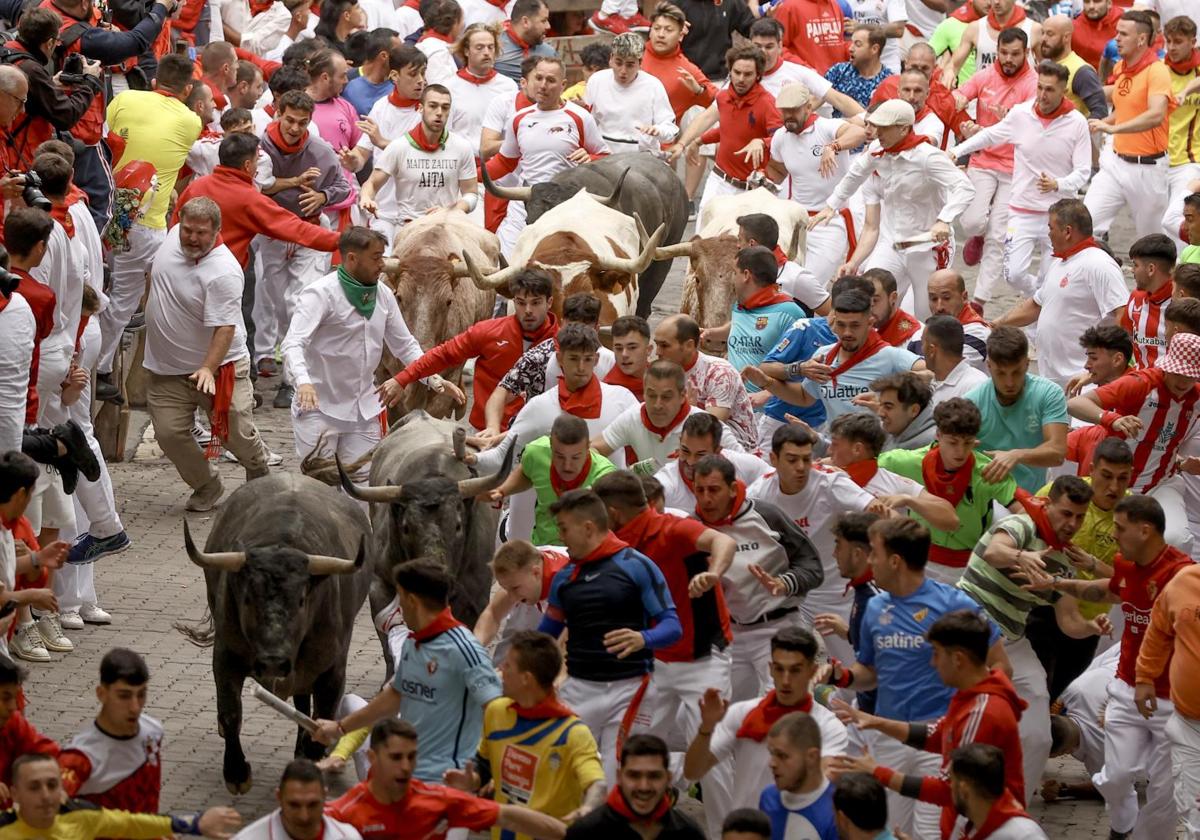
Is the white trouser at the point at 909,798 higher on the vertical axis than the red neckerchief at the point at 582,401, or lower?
lower

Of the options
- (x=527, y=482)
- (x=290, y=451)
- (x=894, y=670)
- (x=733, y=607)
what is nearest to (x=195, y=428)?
(x=290, y=451)

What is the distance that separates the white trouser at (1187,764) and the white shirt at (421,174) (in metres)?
8.67

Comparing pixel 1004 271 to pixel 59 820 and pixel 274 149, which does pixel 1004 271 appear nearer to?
pixel 274 149

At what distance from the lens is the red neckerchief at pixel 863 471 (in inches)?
412

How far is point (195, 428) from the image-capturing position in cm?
1476

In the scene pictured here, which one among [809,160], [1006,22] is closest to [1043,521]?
[809,160]

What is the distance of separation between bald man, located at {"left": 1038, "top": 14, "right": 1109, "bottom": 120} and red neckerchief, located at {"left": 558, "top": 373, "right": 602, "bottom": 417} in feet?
29.5

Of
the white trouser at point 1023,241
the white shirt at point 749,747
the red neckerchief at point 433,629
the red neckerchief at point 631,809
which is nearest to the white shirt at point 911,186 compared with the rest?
the white trouser at point 1023,241

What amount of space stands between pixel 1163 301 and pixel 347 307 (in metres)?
4.80

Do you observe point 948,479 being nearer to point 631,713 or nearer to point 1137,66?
point 631,713

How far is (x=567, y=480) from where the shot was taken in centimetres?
1054

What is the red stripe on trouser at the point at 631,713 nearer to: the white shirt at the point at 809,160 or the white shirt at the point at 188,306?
the white shirt at the point at 188,306

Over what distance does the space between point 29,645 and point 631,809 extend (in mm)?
5613

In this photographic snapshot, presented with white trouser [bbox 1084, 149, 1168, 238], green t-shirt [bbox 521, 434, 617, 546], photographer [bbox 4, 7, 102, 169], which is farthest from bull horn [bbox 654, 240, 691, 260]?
green t-shirt [bbox 521, 434, 617, 546]
